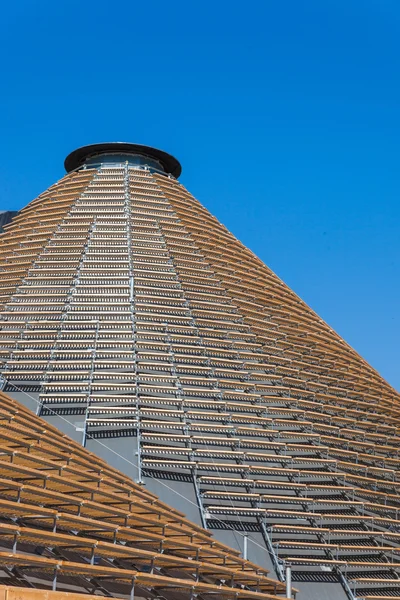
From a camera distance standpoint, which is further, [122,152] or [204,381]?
[122,152]

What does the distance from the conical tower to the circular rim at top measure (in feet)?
8.43

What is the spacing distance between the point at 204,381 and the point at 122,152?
1386cm

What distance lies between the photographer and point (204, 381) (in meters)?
22.1

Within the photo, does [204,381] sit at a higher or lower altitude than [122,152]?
lower

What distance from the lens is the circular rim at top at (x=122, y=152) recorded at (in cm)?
3253

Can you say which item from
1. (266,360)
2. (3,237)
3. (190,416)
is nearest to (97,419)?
(190,416)

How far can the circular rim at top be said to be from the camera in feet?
107

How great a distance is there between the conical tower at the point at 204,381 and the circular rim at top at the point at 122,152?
8.43 feet

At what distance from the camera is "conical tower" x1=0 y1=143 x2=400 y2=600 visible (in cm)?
1934

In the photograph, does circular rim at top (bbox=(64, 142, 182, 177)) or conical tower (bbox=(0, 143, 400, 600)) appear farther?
circular rim at top (bbox=(64, 142, 182, 177))

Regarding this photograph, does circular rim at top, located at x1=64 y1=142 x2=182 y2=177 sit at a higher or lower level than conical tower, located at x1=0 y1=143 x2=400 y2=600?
higher

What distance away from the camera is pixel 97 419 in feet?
66.1

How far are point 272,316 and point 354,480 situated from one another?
669cm

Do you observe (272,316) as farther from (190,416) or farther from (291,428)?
(190,416)
